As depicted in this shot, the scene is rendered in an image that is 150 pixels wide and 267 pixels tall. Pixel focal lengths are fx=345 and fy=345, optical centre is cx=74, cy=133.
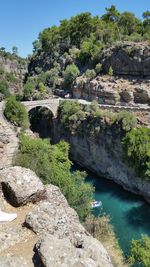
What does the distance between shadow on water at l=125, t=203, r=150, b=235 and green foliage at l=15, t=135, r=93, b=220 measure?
430 cm

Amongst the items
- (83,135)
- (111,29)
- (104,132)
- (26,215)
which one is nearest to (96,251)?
(26,215)

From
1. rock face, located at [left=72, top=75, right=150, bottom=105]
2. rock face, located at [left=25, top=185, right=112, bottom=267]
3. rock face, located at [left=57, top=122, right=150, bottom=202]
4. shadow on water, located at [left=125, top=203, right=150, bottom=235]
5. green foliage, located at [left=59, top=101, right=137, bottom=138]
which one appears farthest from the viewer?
rock face, located at [left=72, top=75, right=150, bottom=105]

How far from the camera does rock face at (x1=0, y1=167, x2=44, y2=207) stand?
1312 centimetres

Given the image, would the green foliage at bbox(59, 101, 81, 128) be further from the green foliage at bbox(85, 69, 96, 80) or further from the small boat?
the small boat

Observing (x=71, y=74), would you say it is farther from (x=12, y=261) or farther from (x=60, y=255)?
(x=60, y=255)

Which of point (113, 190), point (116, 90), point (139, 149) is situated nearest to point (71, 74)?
point (116, 90)

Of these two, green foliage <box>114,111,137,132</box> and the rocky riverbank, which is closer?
the rocky riverbank

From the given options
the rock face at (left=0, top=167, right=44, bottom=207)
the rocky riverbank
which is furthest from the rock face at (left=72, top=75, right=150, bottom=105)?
the rock face at (left=0, top=167, right=44, bottom=207)

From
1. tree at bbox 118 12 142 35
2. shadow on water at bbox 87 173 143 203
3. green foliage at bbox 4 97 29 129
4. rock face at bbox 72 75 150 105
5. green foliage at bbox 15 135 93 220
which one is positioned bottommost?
shadow on water at bbox 87 173 143 203

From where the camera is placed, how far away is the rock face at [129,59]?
1804 inches

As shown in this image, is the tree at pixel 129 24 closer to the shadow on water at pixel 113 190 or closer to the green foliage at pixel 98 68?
the green foliage at pixel 98 68

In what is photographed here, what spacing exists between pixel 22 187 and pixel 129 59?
37.7m

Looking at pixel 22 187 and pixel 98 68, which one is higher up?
pixel 98 68

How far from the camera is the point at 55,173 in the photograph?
29.4m
